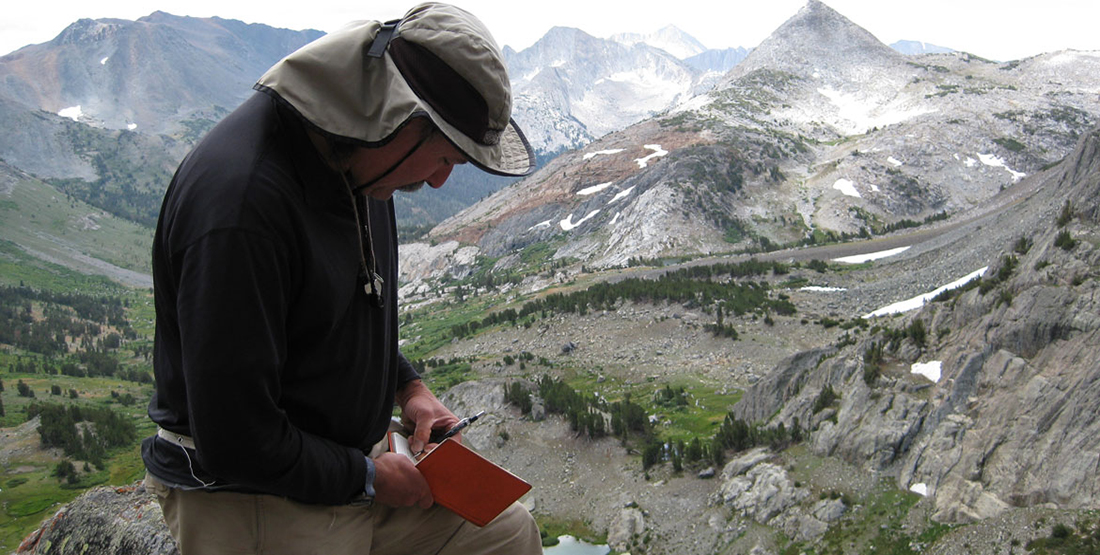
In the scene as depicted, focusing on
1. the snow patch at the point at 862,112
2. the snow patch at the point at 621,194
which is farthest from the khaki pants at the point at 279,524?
the snow patch at the point at 862,112

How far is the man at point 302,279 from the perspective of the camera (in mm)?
2221

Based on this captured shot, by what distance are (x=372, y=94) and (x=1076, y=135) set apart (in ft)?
358

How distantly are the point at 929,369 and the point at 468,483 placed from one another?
1546cm

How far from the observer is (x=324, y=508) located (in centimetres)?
291

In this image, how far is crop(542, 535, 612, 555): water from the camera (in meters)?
18.6

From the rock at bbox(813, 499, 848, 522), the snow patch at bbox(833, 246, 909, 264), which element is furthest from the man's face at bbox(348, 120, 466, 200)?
the snow patch at bbox(833, 246, 909, 264)

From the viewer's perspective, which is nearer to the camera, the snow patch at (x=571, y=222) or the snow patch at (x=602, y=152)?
the snow patch at (x=571, y=222)

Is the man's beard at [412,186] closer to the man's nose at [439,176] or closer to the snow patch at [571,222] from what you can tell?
the man's nose at [439,176]

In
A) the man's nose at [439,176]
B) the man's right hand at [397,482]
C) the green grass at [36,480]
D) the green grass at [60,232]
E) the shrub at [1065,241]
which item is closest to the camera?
the man's nose at [439,176]

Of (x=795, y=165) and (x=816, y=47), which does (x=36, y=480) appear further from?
(x=816, y=47)

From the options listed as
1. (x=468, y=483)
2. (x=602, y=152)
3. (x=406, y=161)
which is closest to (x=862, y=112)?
(x=602, y=152)

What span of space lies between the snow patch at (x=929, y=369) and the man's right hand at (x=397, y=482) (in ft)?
49.7

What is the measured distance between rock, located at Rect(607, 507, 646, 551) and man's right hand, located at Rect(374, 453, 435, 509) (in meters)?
16.5

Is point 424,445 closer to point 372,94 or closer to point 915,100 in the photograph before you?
point 372,94
